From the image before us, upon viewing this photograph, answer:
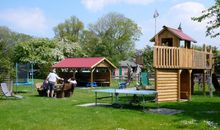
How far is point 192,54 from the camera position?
24000 mm

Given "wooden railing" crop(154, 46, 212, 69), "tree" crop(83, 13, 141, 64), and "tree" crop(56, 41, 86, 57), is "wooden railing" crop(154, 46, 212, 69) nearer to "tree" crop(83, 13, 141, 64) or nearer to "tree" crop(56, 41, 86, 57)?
"tree" crop(56, 41, 86, 57)

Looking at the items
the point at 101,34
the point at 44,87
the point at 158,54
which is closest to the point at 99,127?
the point at 158,54

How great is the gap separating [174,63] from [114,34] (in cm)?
7247

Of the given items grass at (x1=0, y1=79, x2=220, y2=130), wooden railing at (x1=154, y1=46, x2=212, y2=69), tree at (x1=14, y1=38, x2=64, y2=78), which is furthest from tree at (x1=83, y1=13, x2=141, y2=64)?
grass at (x1=0, y1=79, x2=220, y2=130)

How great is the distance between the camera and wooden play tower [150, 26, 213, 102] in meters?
Answer: 20.9

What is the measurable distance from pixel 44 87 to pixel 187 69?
27.4ft

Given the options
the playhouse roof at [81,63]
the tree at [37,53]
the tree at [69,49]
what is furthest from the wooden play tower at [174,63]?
the tree at [69,49]

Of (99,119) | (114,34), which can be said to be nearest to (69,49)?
Answer: (114,34)

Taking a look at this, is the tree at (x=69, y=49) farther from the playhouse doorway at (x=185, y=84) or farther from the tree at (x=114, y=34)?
the playhouse doorway at (x=185, y=84)

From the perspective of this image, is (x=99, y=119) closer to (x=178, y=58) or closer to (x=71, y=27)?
(x=178, y=58)

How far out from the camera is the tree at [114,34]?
91.4m

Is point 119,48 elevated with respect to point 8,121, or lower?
elevated

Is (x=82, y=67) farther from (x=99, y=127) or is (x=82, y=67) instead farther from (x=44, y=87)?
(x=99, y=127)

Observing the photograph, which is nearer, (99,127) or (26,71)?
(99,127)
